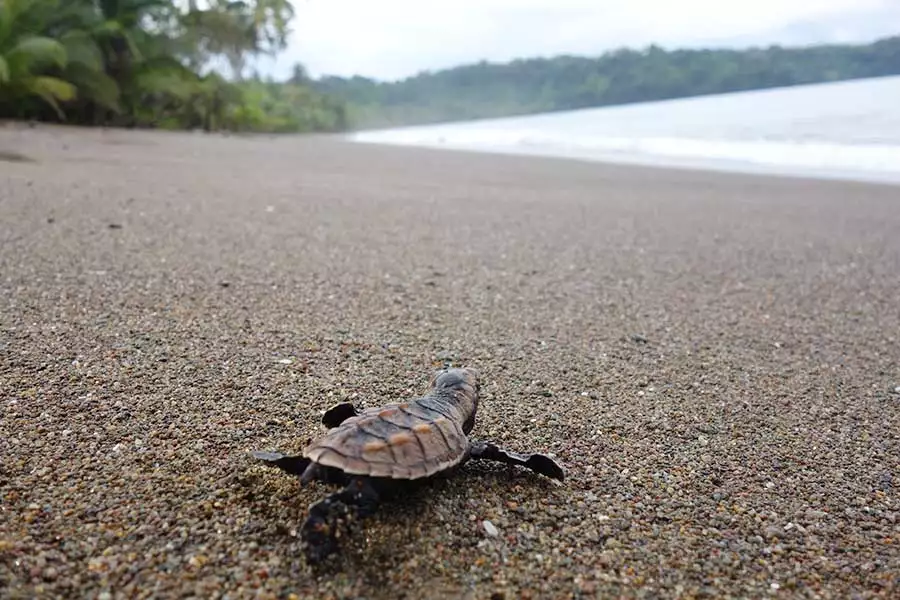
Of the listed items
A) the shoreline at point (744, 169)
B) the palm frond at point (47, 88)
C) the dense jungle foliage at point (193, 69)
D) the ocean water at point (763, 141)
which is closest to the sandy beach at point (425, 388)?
the shoreline at point (744, 169)

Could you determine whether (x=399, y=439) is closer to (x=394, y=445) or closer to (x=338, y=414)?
(x=394, y=445)

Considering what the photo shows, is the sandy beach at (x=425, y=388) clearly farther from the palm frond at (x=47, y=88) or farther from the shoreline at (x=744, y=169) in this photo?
the palm frond at (x=47, y=88)

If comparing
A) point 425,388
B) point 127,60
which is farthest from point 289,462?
point 127,60

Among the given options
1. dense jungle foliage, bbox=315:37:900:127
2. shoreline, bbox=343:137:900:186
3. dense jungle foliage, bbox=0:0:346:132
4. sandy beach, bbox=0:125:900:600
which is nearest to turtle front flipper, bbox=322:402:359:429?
sandy beach, bbox=0:125:900:600

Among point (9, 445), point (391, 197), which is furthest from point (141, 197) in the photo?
point (9, 445)

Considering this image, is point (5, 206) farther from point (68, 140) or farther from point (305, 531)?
point (68, 140)

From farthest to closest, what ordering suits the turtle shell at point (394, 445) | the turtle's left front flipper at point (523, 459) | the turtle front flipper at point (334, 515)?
the turtle's left front flipper at point (523, 459)
the turtle shell at point (394, 445)
the turtle front flipper at point (334, 515)

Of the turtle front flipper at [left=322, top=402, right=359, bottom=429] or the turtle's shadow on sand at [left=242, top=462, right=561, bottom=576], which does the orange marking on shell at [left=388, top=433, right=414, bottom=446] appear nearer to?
the turtle's shadow on sand at [left=242, top=462, right=561, bottom=576]
